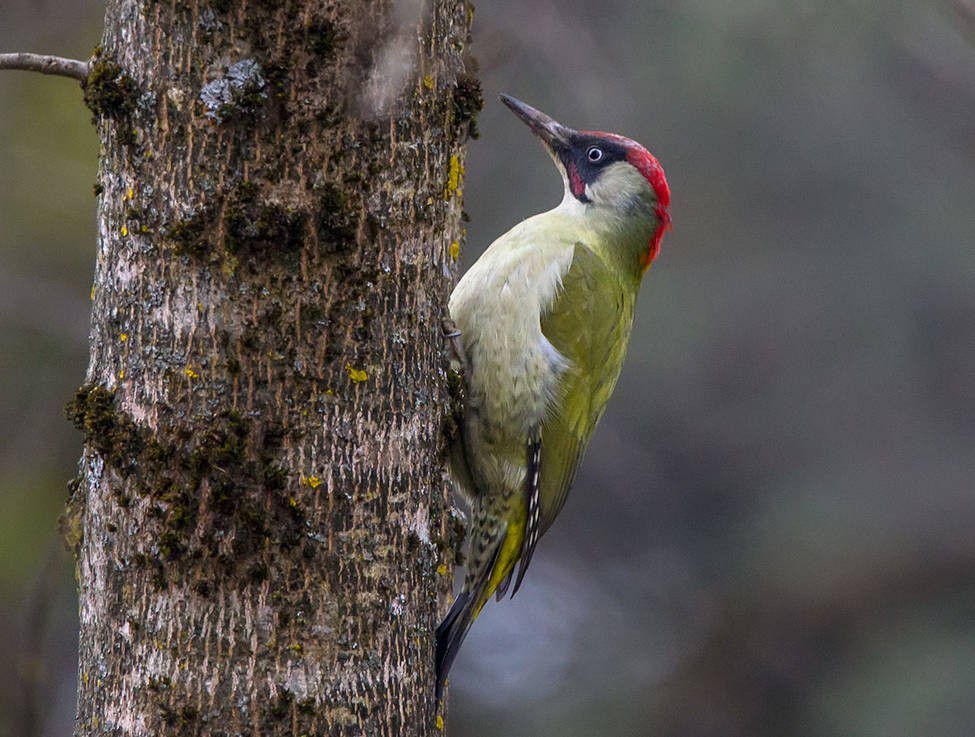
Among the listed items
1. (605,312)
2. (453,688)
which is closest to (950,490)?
(453,688)

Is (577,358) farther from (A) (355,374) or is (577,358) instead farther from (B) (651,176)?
(A) (355,374)

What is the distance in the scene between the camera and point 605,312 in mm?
3836

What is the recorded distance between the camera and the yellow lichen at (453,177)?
8.76 ft

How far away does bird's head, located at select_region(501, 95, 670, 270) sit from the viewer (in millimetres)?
4148

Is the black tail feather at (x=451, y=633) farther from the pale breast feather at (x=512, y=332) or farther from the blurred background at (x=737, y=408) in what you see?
the blurred background at (x=737, y=408)

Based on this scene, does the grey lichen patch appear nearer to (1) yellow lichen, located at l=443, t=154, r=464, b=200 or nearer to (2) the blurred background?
(1) yellow lichen, located at l=443, t=154, r=464, b=200

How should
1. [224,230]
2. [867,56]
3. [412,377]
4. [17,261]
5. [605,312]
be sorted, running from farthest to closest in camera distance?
[867,56], [17,261], [605,312], [412,377], [224,230]

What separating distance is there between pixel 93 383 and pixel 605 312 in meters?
1.87

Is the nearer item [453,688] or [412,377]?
[412,377]

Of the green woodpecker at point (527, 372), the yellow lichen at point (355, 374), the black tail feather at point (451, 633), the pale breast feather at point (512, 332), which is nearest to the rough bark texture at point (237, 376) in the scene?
the yellow lichen at point (355, 374)

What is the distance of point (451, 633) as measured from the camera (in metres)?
3.05

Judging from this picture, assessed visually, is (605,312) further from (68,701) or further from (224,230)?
(68,701)

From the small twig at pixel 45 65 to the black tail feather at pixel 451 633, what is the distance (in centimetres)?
146

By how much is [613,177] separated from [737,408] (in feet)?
14.9
